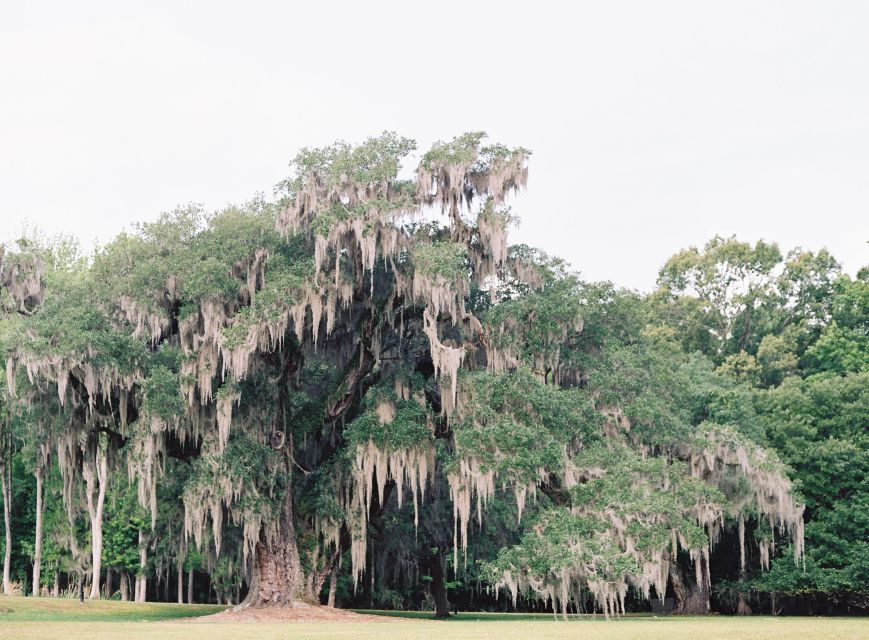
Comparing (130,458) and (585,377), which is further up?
(585,377)

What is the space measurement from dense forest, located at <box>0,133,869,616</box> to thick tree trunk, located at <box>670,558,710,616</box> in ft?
9.62

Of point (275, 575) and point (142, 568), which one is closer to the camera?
point (275, 575)

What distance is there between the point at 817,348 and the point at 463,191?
28.8m

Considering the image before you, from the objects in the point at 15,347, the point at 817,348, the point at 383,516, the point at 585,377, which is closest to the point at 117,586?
the point at 383,516

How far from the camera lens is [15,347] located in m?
24.1

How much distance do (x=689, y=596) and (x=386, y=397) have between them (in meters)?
16.5

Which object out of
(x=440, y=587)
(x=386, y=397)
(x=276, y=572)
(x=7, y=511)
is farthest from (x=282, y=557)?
(x=7, y=511)

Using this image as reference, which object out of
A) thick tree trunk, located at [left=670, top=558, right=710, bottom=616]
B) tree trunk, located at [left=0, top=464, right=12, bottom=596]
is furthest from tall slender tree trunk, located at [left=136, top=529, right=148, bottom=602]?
thick tree trunk, located at [left=670, top=558, right=710, bottom=616]

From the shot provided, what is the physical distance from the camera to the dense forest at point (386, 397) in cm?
2405

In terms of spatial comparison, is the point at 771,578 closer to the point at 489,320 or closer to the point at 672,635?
the point at 489,320

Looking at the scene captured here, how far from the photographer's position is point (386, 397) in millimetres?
25703

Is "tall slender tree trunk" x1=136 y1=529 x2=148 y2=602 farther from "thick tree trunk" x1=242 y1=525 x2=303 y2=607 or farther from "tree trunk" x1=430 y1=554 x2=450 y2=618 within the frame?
"tree trunk" x1=430 y1=554 x2=450 y2=618

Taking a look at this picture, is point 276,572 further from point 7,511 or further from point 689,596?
point 7,511

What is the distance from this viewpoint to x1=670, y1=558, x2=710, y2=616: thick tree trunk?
1339 inches
